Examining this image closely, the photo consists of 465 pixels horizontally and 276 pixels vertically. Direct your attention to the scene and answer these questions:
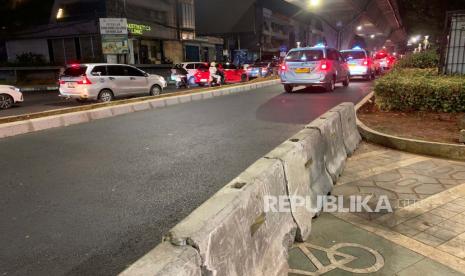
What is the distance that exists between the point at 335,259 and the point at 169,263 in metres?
1.89

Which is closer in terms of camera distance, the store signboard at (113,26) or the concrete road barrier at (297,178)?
the concrete road barrier at (297,178)

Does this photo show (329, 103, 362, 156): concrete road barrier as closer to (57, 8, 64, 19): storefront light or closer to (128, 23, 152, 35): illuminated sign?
(128, 23, 152, 35): illuminated sign

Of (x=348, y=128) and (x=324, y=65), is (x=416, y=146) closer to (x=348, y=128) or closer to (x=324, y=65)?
(x=348, y=128)

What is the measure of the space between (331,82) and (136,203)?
40.3 feet

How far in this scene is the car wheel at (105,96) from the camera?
606 inches

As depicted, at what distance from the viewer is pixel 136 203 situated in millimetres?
4551

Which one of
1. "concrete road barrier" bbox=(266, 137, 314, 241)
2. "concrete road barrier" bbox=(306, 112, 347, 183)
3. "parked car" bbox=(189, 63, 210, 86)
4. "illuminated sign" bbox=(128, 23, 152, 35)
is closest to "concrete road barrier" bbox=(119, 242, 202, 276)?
"concrete road barrier" bbox=(266, 137, 314, 241)

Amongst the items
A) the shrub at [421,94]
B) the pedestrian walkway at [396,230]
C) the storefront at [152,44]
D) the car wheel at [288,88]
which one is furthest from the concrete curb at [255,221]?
the storefront at [152,44]

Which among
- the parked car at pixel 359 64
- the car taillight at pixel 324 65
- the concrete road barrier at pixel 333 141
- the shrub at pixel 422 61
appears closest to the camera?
the concrete road barrier at pixel 333 141

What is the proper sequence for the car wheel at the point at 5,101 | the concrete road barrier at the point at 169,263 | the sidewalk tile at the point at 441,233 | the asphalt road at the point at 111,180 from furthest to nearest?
the car wheel at the point at 5,101 → the sidewalk tile at the point at 441,233 → the asphalt road at the point at 111,180 → the concrete road barrier at the point at 169,263

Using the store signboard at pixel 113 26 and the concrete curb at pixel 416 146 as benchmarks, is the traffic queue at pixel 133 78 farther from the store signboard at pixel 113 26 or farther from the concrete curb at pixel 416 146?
the store signboard at pixel 113 26

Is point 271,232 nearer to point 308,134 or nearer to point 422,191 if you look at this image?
point 308,134

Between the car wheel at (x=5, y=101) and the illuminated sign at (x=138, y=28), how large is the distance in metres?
16.2

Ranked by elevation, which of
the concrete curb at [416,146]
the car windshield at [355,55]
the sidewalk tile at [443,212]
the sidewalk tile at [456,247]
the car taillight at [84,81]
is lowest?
the sidewalk tile at [456,247]
